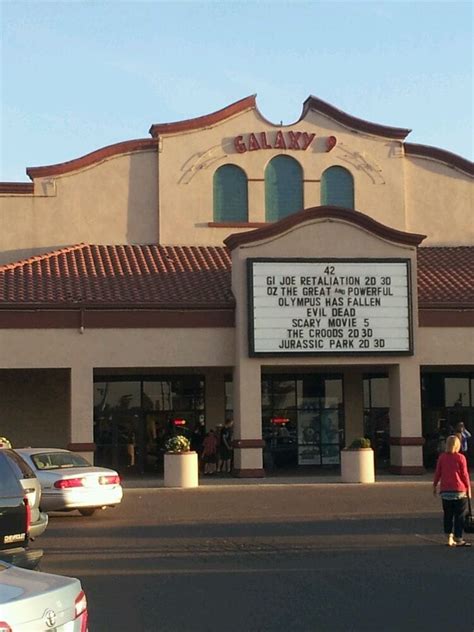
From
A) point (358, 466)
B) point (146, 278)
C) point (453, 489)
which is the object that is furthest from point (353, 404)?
point (453, 489)

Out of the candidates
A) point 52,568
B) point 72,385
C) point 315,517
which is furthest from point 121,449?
point 52,568

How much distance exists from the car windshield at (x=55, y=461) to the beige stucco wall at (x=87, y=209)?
14838 mm

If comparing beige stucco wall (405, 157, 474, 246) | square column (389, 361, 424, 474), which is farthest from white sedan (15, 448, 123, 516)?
beige stucco wall (405, 157, 474, 246)

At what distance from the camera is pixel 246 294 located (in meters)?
29.6

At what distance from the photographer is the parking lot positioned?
34.1ft

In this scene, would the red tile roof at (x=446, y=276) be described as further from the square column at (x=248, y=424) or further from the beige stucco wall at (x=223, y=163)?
the square column at (x=248, y=424)

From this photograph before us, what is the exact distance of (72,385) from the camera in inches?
1137

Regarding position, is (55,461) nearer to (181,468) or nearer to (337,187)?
(181,468)

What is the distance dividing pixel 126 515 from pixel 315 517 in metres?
3.78

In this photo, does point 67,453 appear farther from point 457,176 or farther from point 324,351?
point 457,176

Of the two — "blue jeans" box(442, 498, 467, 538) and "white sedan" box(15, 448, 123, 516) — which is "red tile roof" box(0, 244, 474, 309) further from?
"blue jeans" box(442, 498, 467, 538)

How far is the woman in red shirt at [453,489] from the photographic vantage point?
15297 mm

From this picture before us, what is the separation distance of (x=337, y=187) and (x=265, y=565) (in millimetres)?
24178

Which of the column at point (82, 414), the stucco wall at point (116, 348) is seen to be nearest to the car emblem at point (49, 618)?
the column at point (82, 414)
